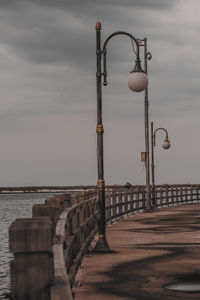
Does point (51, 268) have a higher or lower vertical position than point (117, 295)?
higher

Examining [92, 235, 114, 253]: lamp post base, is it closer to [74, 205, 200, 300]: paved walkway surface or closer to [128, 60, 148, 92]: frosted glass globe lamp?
[74, 205, 200, 300]: paved walkway surface

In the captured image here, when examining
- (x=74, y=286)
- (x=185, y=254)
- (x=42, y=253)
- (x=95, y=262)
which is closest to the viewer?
(x=42, y=253)

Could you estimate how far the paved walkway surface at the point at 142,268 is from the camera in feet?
28.3

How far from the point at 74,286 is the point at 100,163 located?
571 cm

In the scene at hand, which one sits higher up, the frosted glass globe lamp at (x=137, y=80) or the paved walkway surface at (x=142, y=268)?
the frosted glass globe lamp at (x=137, y=80)

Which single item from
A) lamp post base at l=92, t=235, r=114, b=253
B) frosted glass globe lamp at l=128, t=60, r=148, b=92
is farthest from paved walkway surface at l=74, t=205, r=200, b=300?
frosted glass globe lamp at l=128, t=60, r=148, b=92

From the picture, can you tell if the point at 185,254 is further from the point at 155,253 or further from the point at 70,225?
the point at 70,225

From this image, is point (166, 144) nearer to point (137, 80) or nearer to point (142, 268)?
point (137, 80)

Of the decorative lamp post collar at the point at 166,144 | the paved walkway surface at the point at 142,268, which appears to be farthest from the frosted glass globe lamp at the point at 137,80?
the decorative lamp post collar at the point at 166,144

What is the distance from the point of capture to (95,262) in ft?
39.2

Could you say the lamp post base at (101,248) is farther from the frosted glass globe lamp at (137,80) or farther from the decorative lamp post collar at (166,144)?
the decorative lamp post collar at (166,144)

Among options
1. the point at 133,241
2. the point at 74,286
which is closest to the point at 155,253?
the point at 133,241

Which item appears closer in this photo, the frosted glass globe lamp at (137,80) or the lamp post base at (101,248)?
the lamp post base at (101,248)

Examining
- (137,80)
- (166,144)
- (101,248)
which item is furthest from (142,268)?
(166,144)
